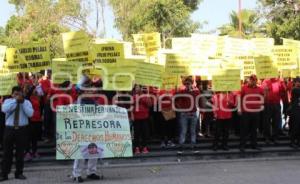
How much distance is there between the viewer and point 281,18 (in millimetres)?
32031

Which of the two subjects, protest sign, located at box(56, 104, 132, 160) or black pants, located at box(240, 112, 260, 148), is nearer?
protest sign, located at box(56, 104, 132, 160)

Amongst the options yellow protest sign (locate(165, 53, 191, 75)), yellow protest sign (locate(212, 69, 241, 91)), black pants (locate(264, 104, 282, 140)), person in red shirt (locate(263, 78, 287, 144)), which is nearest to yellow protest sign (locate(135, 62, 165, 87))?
yellow protest sign (locate(165, 53, 191, 75))

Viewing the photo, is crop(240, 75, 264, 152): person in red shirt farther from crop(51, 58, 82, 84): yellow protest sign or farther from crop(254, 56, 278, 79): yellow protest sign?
crop(51, 58, 82, 84): yellow protest sign

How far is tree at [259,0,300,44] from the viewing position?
30859 millimetres

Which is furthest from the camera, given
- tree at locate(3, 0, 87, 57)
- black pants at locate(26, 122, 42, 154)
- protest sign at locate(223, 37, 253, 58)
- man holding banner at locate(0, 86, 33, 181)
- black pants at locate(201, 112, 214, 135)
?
tree at locate(3, 0, 87, 57)

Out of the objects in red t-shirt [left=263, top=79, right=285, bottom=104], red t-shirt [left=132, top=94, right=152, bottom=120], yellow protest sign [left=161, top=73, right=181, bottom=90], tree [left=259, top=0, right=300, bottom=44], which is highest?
tree [left=259, top=0, right=300, bottom=44]

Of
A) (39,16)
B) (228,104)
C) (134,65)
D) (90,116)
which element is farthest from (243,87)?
(39,16)

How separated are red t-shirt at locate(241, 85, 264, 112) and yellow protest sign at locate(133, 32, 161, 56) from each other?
100 inches

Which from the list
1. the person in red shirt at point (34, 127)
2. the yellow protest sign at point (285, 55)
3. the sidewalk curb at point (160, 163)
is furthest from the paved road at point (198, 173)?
the yellow protest sign at point (285, 55)

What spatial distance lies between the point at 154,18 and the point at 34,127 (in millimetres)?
22575

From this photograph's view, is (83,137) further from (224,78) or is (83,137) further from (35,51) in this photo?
(224,78)

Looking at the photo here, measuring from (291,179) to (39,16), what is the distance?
32.8 metres

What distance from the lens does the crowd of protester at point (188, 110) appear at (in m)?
14.5

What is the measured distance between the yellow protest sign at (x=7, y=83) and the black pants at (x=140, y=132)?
3.27 metres
